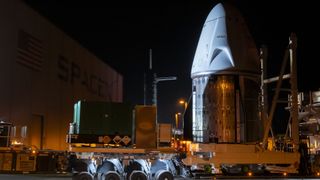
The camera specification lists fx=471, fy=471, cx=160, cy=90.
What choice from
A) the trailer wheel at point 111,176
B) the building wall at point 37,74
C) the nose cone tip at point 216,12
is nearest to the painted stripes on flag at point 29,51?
the building wall at point 37,74

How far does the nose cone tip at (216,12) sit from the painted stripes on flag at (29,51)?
24984 millimetres

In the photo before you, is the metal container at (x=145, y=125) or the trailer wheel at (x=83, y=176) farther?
the metal container at (x=145, y=125)

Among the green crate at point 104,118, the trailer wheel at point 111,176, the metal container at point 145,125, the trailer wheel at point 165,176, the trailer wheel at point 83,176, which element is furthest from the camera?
the green crate at point 104,118

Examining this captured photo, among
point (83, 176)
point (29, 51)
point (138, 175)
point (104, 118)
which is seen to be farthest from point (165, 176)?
point (29, 51)

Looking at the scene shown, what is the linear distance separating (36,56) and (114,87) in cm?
3810

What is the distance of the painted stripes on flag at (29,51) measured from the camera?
1729 inches

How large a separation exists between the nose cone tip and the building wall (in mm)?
17086

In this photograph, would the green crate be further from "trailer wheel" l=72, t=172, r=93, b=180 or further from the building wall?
the building wall

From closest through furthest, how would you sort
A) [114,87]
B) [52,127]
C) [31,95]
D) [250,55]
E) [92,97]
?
[250,55], [31,95], [52,127], [92,97], [114,87]

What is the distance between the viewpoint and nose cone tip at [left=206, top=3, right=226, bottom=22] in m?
23.4

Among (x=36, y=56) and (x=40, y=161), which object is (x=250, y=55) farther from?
(x=36, y=56)

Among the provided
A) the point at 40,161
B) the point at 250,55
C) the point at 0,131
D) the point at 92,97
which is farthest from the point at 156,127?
the point at 92,97

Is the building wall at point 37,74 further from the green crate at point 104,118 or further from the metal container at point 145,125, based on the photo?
the metal container at point 145,125

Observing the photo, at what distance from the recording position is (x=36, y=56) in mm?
47688
